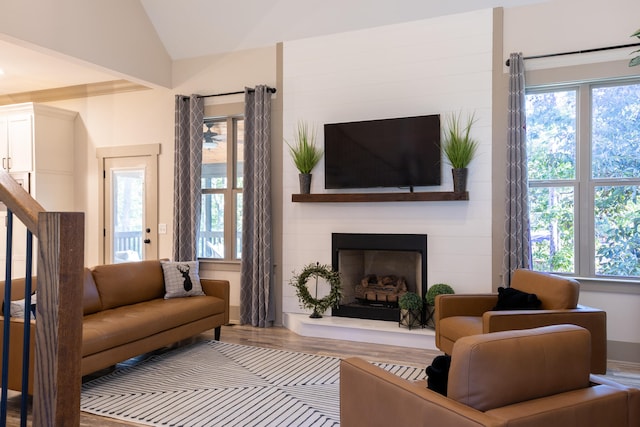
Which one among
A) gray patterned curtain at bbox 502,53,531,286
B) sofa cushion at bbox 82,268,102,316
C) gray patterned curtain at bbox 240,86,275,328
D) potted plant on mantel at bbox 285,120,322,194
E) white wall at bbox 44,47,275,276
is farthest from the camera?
white wall at bbox 44,47,275,276

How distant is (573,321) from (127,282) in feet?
12.1

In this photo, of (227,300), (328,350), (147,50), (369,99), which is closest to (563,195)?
(369,99)

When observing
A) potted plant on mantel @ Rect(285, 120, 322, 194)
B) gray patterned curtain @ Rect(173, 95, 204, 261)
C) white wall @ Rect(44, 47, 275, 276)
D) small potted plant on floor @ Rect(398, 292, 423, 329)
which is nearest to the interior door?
white wall @ Rect(44, 47, 275, 276)

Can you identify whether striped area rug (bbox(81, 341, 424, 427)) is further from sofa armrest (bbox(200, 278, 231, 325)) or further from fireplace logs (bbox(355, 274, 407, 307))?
fireplace logs (bbox(355, 274, 407, 307))

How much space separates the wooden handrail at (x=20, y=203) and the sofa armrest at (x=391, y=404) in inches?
51.6

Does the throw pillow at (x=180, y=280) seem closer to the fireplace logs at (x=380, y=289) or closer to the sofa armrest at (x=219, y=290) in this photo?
the sofa armrest at (x=219, y=290)

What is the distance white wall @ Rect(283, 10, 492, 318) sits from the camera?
4.55 metres

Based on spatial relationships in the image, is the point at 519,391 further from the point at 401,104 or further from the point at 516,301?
the point at 401,104

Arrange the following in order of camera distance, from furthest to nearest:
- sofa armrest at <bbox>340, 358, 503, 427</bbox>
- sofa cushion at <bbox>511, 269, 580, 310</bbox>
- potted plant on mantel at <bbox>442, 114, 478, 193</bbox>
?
1. potted plant on mantel at <bbox>442, 114, 478, 193</bbox>
2. sofa cushion at <bbox>511, 269, 580, 310</bbox>
3. sofa armrest at <bbox>340, 358, 503, 427</bbox>

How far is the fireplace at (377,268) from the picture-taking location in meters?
4.84

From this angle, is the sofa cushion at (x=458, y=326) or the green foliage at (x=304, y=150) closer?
the sofa cushion at (x=458, y=326)

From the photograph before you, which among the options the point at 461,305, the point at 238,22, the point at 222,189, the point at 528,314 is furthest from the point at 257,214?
the point at 528,314

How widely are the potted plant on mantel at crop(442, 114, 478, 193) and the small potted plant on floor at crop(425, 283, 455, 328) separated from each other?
0.93 m

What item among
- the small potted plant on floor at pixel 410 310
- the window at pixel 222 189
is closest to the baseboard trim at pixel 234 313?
the window at pixel 222 189
